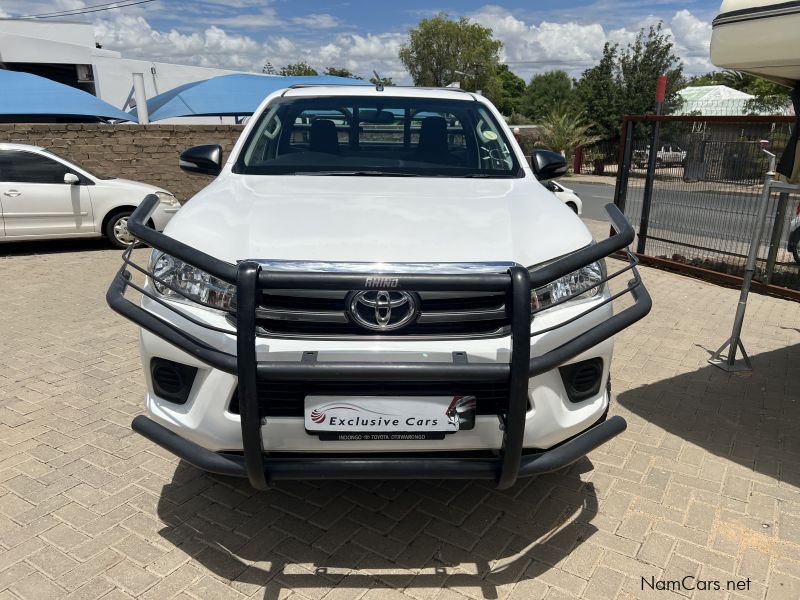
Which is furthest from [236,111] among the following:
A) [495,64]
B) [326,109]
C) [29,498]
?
[495,64]

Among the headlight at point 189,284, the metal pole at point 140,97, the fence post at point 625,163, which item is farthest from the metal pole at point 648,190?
the metal pole at point 140,97

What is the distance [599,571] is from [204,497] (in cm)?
185

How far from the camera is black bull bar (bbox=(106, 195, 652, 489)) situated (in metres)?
1.95

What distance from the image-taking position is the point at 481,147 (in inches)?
147

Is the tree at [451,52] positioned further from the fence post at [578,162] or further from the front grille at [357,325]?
the front grille at [357,325]

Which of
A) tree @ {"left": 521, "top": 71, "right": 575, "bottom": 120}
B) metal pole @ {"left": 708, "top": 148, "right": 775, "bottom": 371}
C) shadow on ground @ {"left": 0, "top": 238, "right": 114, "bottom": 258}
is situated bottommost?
shadow on ground @ {"left": 0, "top": 238, "right": 114, "bottom": 258}

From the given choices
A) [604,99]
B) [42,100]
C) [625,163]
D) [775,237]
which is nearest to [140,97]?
[42,100]

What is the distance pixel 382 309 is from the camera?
83.3 inches

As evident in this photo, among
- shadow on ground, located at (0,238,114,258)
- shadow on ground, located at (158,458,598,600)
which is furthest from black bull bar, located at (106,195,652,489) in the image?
shadow on ground, located at (0,238,114,258)

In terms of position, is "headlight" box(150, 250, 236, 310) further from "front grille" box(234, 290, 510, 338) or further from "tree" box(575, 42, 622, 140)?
"tree" box(575, 42, 622, 140)

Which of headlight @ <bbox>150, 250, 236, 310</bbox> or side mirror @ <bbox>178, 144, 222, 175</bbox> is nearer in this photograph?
headlight @ <bbox>150, 250, 236, 310</bbox>

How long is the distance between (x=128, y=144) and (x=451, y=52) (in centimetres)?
4857

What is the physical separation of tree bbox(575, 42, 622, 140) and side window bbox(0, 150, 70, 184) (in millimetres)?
25681

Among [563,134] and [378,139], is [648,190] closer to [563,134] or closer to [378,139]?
[378,139]
